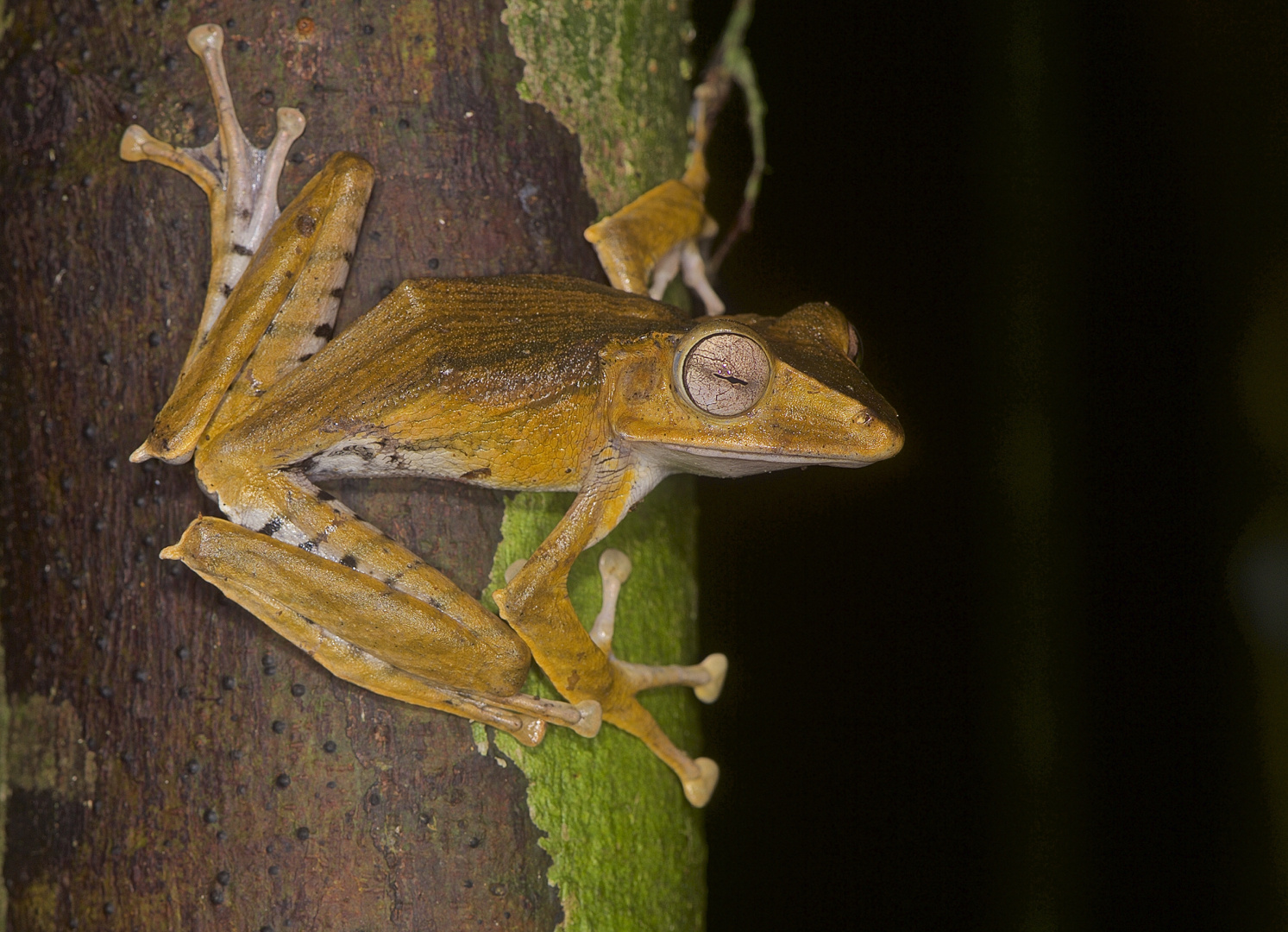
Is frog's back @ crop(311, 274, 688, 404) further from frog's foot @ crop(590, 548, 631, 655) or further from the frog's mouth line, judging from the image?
frog's foot @ crop(590, 548, 631, 655)

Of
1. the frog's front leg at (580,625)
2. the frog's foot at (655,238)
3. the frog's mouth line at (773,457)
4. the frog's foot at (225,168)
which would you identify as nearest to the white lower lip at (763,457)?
the frog's mouth line at (773,457)

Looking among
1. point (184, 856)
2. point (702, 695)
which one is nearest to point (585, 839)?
point (702, 695)

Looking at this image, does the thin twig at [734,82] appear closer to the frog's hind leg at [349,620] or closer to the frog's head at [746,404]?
the frog's head at [746,404]

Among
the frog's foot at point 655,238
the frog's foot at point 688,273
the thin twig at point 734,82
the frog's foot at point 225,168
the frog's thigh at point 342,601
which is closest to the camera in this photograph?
the frog's thigh at point 342,601

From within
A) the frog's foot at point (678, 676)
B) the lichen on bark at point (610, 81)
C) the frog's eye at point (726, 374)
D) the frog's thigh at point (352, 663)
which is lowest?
the frog's foot at point (678, 676)

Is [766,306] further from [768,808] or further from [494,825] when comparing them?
[494,825]

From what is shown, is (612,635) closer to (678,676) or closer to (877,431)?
(678,676)

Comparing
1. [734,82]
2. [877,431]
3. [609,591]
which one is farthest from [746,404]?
[734,82]
